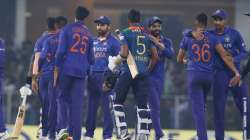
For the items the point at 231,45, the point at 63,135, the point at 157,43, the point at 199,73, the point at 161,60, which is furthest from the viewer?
the point at 161,60

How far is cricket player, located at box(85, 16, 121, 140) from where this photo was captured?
19.7 metres

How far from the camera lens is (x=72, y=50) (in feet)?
58.5

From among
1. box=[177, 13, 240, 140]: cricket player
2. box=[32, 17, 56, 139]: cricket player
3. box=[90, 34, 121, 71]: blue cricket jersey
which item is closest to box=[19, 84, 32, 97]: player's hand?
box=[32, 17, 56, 139]: cricket player

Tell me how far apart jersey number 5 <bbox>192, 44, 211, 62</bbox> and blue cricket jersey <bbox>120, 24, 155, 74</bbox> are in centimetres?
90

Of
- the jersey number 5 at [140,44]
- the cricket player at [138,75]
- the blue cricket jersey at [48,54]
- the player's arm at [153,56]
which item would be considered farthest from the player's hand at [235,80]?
the blue cricket jersey at [48,54]

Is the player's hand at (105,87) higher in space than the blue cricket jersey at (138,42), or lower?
lower

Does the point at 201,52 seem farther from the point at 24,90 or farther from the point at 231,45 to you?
the point at 24,90

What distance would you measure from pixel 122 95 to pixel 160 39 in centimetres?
194

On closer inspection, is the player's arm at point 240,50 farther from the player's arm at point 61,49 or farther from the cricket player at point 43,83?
the cricket player at point 43,83

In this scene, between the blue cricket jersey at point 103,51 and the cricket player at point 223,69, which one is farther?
the blue cricket jersey at point 103,51

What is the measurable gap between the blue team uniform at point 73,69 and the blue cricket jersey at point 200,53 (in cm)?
186

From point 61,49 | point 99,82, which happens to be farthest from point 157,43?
point 61,49

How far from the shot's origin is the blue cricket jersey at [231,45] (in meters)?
18.8

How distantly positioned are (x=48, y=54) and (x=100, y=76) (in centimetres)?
112
